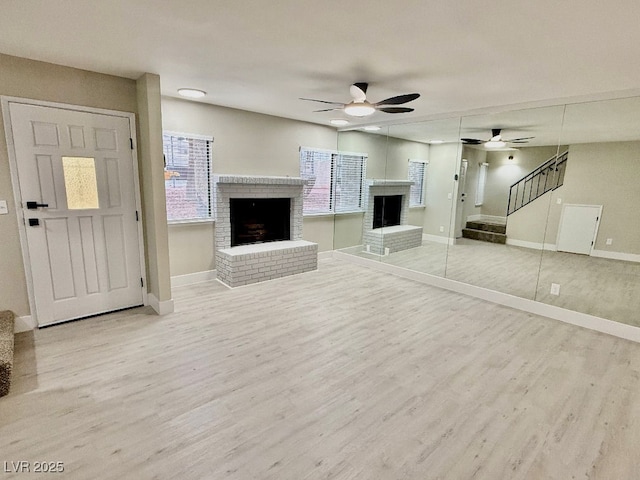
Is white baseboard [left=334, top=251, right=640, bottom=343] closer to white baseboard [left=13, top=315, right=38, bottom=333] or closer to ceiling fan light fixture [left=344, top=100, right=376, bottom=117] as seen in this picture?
ceiling fan light fixture [left=344, top=100, right=376, bottom=117]

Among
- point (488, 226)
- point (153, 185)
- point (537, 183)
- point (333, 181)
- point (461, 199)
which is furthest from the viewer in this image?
point (333, 181)

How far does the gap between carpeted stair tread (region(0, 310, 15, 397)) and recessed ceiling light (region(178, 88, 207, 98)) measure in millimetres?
2876

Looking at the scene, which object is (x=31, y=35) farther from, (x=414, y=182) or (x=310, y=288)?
(x=414, y=182)

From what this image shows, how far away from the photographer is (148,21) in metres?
2.07

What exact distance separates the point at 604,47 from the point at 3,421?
4.67 meters

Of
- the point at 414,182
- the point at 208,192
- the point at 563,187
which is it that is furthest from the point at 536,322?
the point at 208,192

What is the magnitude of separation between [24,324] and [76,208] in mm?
1226

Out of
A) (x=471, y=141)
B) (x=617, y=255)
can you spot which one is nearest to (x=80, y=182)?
(x=471, y=141)

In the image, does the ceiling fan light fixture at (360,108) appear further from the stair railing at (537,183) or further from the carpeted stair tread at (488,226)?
the carpeted stair tread at (488,226)

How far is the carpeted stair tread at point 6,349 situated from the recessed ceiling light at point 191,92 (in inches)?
113

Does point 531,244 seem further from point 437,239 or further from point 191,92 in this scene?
point 191,92

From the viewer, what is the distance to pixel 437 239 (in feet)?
20.0

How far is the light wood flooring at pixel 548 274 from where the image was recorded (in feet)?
12.3

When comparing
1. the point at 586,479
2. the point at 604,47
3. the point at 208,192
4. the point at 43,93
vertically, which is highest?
the point at 604,47
